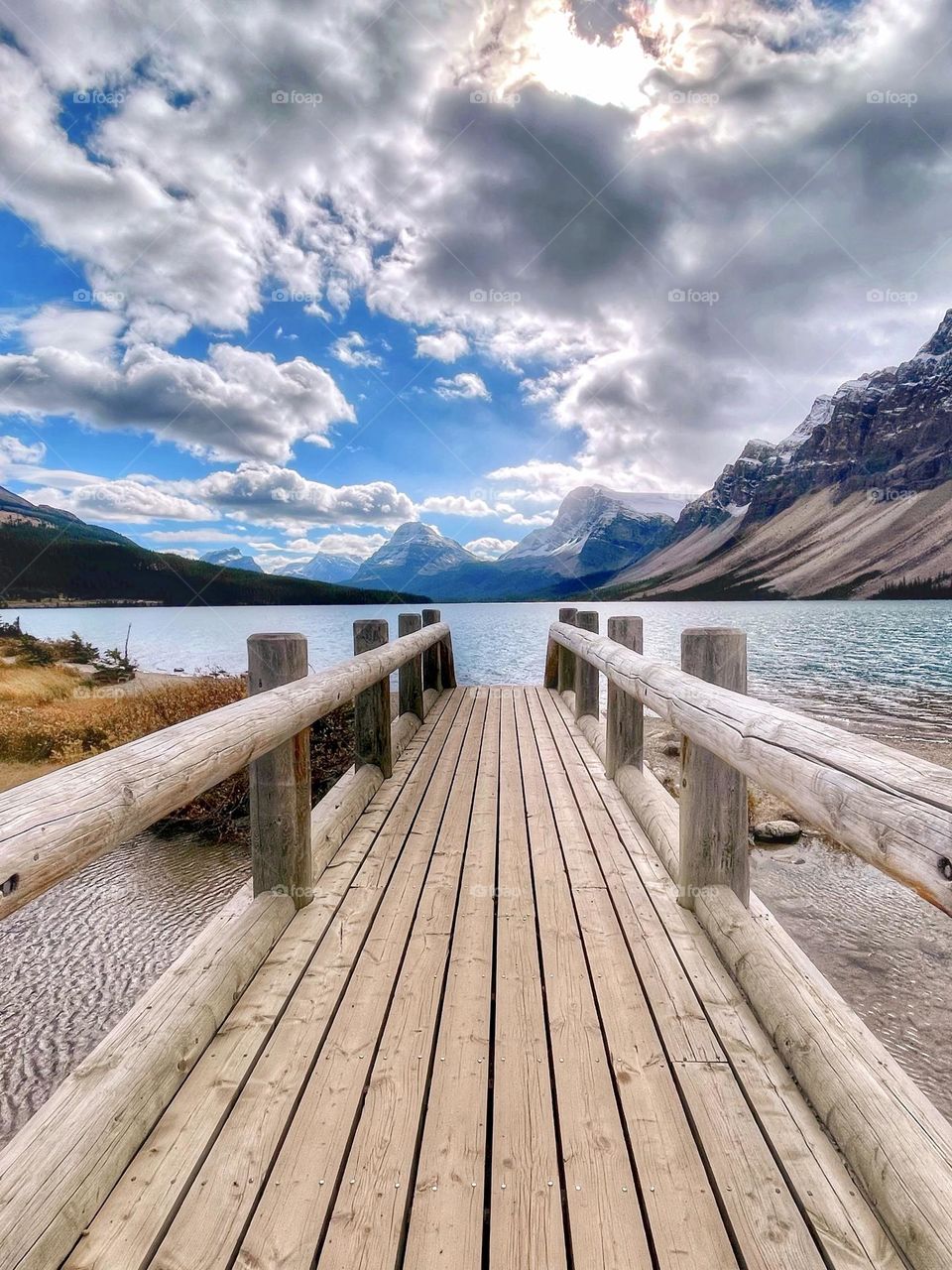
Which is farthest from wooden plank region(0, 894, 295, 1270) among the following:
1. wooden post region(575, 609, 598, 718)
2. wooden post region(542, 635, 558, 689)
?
wooden post region(542, 635, 558, 689)

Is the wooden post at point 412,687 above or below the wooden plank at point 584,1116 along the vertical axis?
above

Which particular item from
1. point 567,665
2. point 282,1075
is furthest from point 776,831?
point 282,1075

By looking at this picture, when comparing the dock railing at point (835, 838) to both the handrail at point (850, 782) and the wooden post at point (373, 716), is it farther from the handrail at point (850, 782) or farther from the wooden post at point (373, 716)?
the wooden post at point (373, 716)

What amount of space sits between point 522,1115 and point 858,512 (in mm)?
180284

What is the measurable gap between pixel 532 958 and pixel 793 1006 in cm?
90

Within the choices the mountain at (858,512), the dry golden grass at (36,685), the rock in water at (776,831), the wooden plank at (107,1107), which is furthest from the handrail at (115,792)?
the mountain at (858,512)

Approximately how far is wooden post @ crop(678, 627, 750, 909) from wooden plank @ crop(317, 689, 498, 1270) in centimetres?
92

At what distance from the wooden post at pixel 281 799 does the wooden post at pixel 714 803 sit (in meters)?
1.63

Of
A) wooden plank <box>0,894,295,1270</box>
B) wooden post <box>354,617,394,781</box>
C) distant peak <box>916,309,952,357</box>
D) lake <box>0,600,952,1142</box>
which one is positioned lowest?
lake <box>0,600,952,1142</box>

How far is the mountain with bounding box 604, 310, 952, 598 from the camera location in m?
122

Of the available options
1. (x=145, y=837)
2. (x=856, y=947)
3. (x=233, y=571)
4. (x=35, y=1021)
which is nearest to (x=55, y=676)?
(x=145, y=837)

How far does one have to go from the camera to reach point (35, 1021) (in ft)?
11.3

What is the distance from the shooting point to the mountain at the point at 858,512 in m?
122

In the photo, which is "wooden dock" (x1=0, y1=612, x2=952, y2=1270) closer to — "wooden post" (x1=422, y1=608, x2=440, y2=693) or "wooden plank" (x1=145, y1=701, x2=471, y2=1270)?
"wooden plank" (x1=145, y1=701, x2=471, y2=1270)
